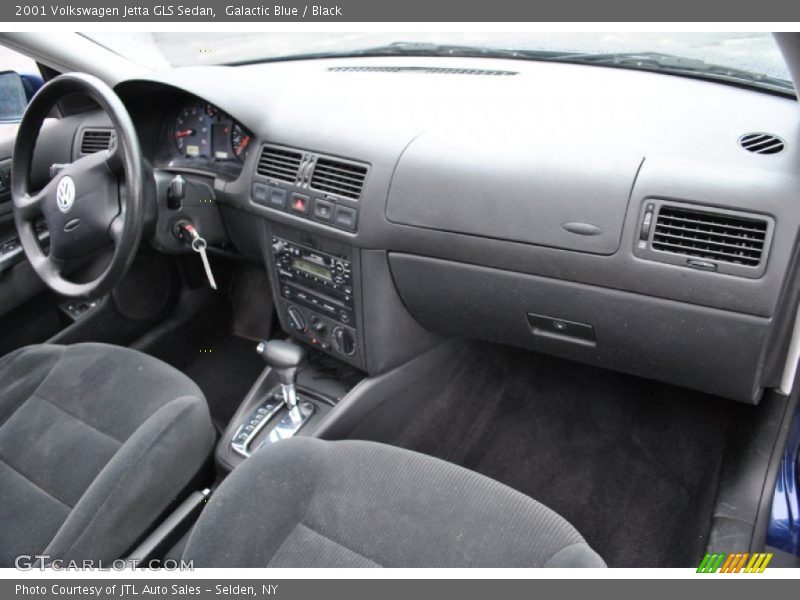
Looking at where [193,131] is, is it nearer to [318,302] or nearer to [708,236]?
[318,302]

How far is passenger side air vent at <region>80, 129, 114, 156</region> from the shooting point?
91.1 inches

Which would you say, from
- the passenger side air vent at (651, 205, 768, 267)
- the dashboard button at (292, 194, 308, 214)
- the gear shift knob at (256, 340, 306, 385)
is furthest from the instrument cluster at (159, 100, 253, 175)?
the passenger side air vent at (651, 205, 768, 267)

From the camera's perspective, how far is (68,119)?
251cm

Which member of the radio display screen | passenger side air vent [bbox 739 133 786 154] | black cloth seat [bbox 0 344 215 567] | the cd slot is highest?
passenger side air vent [bbox 739 133 786 154]

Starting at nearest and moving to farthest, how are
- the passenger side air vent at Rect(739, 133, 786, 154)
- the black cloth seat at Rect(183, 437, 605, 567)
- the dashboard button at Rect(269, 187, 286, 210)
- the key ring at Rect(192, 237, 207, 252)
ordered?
the black cloth seat at Rect(183, 437, 605, 567) < the passenger side air vent at Rect(739, 133, 786, 154) < the dashboard button at Rect(269, 187, 286, 210) < the key ring at Rect(192, 237, 207, 252)

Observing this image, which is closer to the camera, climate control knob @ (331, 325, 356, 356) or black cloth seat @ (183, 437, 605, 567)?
black cloth seat @ (183, 437, 605, 567)

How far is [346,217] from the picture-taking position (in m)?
1.69

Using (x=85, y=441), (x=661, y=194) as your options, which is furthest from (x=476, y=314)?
(x=85, y=441)

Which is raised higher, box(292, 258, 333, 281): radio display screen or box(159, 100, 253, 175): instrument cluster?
box(159, 100, 253, 175): instrument cluster

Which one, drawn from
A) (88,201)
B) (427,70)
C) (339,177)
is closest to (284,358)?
(339,177)

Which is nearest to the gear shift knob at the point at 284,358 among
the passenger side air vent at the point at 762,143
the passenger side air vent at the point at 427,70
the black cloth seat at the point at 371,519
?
the black cloth seat at the point at 371,519

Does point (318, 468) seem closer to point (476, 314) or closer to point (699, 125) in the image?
point (476, 314)

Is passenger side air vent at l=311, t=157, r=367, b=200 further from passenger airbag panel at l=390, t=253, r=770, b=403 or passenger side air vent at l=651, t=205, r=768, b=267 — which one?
passenger side air vent at l=651, t=205, r=768, b=267

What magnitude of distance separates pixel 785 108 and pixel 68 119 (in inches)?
87.3
